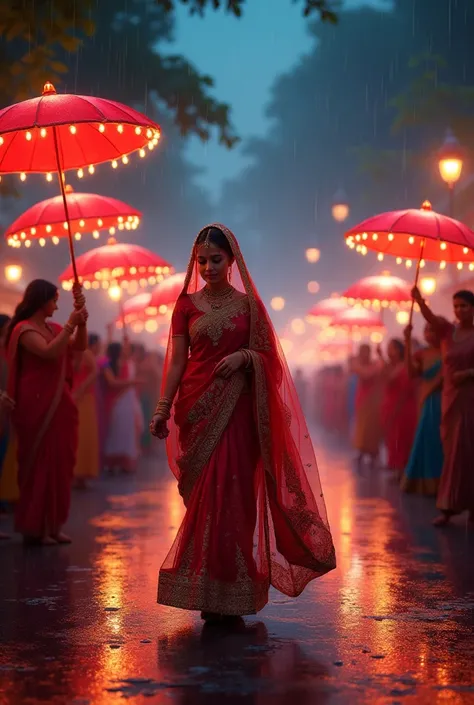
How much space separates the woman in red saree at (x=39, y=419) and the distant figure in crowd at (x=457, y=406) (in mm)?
3251

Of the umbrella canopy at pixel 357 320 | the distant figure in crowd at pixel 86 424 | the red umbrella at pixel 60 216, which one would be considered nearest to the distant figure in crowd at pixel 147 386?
the umbrella canopy at pixel 357 320

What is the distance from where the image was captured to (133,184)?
127ft

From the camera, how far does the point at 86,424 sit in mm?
15047

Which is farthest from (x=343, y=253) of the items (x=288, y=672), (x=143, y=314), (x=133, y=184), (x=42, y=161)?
(x=288, y=672)

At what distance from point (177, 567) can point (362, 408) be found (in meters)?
13.8

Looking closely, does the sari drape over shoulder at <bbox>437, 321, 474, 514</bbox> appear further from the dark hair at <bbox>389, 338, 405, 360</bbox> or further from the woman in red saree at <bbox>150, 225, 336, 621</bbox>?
the dark hair at <bbox>389, 338, 405, 360</bbox>

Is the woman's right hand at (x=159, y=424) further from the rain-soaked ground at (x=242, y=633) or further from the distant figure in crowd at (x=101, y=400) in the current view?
the distant figure in crowd at (x=101, y=400)

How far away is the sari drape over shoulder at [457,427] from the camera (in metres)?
10.6

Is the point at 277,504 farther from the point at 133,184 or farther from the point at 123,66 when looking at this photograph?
the point at 133,184

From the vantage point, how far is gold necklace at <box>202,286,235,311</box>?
6754 millimetres

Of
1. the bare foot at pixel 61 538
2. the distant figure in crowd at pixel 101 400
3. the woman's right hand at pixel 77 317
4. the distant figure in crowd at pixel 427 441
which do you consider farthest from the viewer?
the distant figure in crowd at pixel 101 400

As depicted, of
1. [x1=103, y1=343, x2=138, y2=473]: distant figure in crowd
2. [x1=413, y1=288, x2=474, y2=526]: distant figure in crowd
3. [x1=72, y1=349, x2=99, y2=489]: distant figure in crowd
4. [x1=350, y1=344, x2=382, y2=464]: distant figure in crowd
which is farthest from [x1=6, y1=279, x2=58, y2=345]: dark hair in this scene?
[x1=350, y1=344, x2=382, y2=464]: distant figure in crowd

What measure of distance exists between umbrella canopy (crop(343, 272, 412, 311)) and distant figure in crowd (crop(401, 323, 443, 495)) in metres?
2.36

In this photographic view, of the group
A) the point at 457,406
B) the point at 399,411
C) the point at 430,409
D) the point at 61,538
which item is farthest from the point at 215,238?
the point at 399,411
